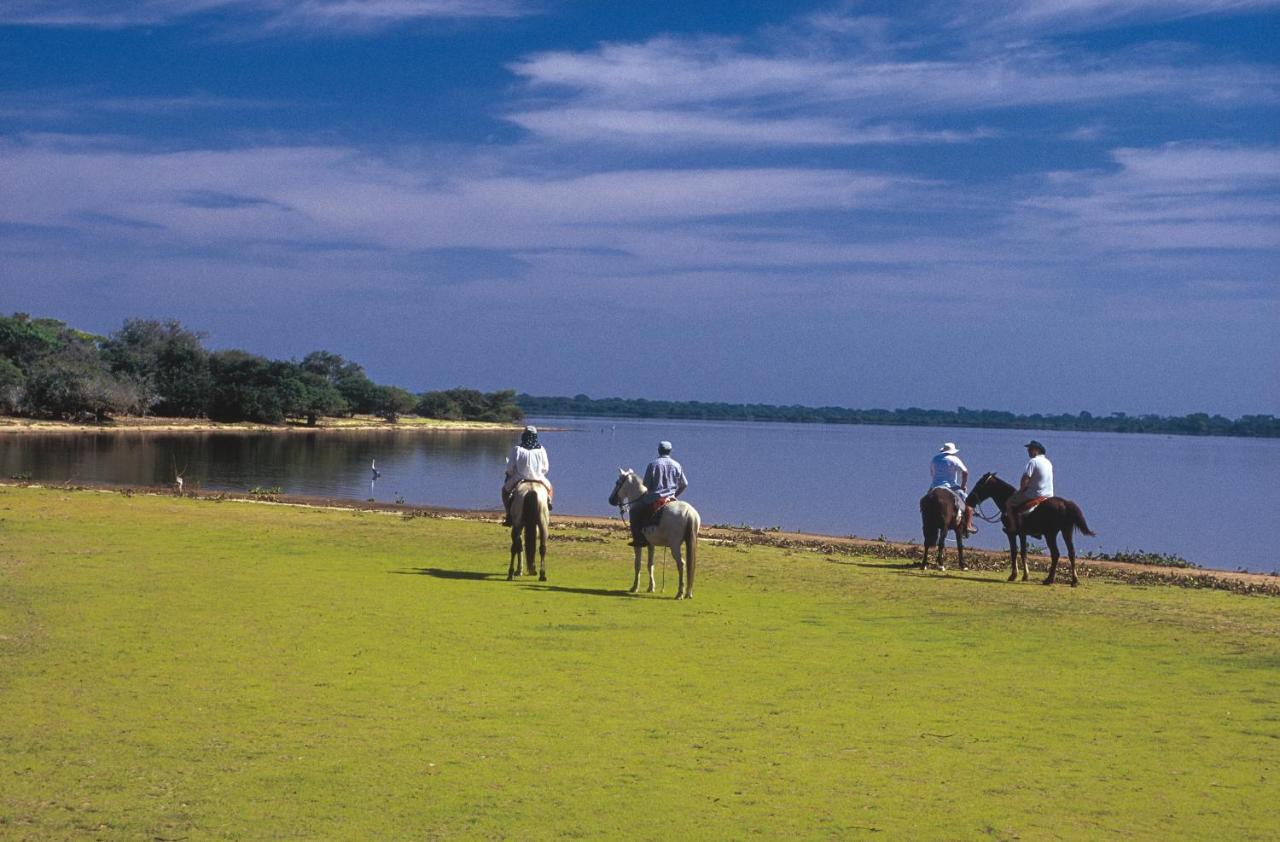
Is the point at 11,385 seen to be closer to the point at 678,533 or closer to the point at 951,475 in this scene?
the point at 951,475

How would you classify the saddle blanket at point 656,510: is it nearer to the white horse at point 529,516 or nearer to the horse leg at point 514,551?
the white horse at point 529,516

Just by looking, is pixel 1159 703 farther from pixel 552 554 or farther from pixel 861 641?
pixel 552 554

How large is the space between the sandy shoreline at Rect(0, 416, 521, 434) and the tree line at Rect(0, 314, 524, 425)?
1624 millimetres

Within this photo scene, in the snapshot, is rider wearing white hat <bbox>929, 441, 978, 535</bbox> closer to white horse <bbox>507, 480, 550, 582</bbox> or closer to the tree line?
white horse <bbox>507, 480, 550, 582</bbox>

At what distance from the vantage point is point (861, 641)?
533 inches

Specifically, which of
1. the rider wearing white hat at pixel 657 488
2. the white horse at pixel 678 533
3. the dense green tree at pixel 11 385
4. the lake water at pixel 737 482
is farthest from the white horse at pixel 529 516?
the dense green tree at pixel 11 385

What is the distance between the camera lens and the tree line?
89875mm

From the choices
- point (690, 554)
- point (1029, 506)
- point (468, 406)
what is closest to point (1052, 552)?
point (1029, 506)

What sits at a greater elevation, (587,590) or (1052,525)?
(1052,525)

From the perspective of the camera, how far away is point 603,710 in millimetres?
9648

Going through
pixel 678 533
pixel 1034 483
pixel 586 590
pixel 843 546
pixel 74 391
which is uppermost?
pixel 74 391

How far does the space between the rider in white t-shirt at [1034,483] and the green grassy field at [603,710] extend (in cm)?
262

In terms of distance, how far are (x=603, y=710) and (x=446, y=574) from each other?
9288mm

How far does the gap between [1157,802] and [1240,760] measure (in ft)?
5.01
